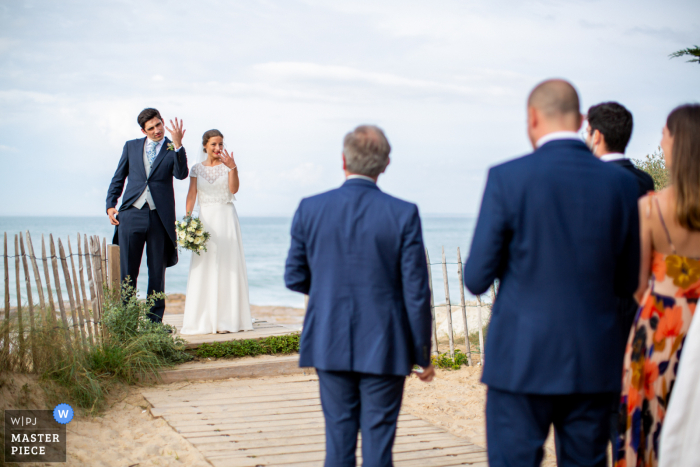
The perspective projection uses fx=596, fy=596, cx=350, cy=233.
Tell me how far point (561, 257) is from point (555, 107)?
0.57 m

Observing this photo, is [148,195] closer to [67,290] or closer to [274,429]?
[67,290]

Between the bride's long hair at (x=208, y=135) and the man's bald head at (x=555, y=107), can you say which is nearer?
the man's bald head at (x=555, y=107)

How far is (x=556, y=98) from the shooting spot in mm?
2223

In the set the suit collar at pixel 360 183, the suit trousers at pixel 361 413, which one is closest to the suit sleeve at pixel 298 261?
the suit collar at pixel 360 183

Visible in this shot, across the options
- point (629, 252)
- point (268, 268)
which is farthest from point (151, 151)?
point (268, 268)

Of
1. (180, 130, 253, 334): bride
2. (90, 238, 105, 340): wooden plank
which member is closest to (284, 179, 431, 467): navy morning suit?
(90, 238, 105, 340): wooden plank

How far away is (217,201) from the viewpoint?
24.4 ft

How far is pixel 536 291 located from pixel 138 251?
5.49 m

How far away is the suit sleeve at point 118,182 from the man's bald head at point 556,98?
552 cm

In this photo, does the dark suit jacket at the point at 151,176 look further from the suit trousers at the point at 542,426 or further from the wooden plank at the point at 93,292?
the suit trousers at the point at 542,426

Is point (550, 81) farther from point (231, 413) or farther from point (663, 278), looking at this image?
point (231, 413)

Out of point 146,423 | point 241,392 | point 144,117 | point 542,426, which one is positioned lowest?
point 241,392

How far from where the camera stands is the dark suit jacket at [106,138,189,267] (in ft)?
21.8

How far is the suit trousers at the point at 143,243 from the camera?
661 cm
